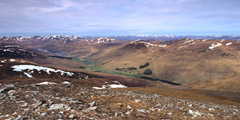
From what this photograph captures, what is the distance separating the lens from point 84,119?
42.0 feet

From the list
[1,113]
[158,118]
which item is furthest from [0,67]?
[158,118]

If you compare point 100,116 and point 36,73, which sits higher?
point 100,116

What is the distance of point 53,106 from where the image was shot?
1559 centimetres

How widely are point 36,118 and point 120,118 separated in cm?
670

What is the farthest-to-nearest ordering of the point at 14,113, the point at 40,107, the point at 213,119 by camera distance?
the point at 213,119 → the point at 40,107 → the point at 14,113

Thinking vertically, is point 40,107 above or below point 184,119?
above

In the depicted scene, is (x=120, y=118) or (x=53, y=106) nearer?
(x=120, y=118)

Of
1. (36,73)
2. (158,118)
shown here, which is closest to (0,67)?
(36,73)

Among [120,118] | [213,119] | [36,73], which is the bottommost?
[36,73]

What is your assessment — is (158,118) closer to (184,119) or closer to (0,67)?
(184,119)

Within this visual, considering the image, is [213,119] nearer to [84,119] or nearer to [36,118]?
[84,119]

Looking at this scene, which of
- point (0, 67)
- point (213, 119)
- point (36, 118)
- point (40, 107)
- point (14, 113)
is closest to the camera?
point (36, 118)

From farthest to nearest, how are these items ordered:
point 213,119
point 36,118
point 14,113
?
point 213,119 → point 14,113 → point 36,118

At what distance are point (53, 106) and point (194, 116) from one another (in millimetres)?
14595
